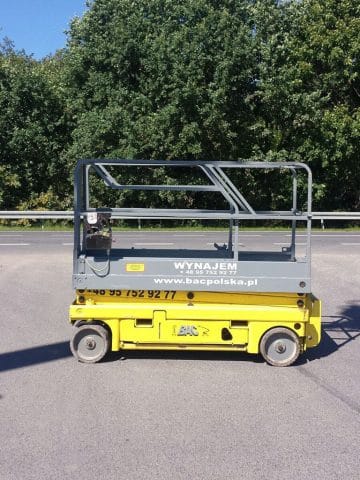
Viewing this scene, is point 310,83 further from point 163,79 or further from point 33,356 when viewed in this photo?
point 33,356

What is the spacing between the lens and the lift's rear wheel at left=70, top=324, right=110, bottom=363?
235 inches

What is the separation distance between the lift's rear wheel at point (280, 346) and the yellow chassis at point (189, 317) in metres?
0.05

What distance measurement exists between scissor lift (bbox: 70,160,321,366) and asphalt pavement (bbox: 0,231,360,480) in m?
0.26

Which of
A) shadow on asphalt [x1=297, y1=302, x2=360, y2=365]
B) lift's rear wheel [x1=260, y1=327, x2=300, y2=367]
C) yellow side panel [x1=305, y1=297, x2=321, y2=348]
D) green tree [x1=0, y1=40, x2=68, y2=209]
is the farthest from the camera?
green tree [x1=0, y1=40, x2=68, y2=209]

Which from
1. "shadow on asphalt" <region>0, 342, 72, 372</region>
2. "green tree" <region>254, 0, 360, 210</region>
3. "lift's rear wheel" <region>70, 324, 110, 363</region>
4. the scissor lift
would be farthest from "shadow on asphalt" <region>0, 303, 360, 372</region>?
"green tree" <region>254, 0, 360, 210</region>

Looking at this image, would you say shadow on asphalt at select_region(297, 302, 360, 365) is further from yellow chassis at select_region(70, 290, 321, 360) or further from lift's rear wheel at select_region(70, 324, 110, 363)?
lift's rear wheel at select_region(70, 324, 110, 363)

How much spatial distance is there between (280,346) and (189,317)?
0.98 meters

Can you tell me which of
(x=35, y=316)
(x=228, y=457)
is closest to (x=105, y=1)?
(x=35, y=316)

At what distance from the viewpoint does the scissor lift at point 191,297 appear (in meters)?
5.88

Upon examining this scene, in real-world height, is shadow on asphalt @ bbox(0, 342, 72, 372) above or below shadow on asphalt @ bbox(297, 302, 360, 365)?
below

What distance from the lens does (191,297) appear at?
5.98 m

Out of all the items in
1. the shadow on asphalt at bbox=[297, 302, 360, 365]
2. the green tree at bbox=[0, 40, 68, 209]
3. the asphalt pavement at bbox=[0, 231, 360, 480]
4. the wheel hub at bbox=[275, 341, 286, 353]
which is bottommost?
the asphalt pavement at bbox=[0, 231, 360, 480]

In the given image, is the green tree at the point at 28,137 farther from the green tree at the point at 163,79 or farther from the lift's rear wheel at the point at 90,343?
the lift's rear wheel at the point at 90,343

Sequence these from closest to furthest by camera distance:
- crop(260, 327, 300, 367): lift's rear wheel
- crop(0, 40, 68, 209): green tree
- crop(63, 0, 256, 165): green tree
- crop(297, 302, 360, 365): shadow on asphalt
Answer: crop(260, 327, 300, 367): lift's rear wheel
crop(297, 302, 360, 365): shadow on asphalt
crop(63, 0, 256, 165): green tree
crop(0, 40, 68, 209): green tree
